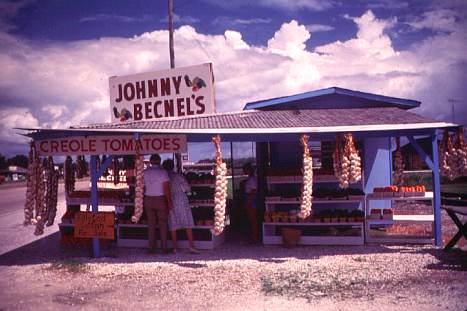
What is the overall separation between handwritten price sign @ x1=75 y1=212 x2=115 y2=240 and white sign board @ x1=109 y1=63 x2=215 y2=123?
6701 mm

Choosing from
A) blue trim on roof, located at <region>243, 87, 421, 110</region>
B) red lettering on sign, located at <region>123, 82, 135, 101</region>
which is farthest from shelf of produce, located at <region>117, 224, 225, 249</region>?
red lettering on sign, located at <region>123, 82, 135, 101</region>

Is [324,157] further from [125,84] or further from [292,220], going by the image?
[125,84]

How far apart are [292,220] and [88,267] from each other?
4.74 meters

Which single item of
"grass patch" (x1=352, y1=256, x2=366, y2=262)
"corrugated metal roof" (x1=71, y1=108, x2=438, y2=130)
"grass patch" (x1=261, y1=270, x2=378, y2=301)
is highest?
"corrugated metal roof" (x1=71, y1=108, x2=438, y2=130)

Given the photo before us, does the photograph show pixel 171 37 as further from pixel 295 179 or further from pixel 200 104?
pixel 295 179

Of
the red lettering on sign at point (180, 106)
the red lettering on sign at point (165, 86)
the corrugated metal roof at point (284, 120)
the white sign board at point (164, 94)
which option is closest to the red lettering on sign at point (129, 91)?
the white sign board at point (164, 94)

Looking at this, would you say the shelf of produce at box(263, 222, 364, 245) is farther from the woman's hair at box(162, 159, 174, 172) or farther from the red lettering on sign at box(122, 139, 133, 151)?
the red lettering on sign at box(122, 139, 133, 151)

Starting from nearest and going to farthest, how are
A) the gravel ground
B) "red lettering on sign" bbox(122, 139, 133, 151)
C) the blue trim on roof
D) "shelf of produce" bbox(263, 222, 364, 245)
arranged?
the gravel ground
"red lettering on sign" bbox(122, 139, 133, 151)
"shelf of produce" bbox(263, 222, 364, 245)
the blue trim on roof

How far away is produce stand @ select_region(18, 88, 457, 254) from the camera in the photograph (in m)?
8.57

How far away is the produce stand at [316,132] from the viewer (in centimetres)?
857

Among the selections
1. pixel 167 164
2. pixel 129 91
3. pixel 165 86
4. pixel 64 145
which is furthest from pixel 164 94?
pixel 64 145

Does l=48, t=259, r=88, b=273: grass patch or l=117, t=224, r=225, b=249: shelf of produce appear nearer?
l=48, t=259, r=88, b=273: grass patch

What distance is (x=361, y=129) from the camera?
8445 mm

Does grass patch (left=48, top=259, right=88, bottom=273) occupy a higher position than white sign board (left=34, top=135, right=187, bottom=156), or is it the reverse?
white sign board (left=34, top=135, right=187, bottom=156)
